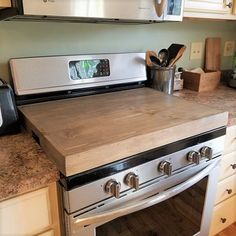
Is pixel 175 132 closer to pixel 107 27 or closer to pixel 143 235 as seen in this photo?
pixel 143 235

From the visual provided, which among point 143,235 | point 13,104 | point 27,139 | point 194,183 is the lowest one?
point 143,235

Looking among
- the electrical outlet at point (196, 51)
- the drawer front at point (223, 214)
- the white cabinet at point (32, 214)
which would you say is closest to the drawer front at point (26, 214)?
the white cabinet at point (32, 214)

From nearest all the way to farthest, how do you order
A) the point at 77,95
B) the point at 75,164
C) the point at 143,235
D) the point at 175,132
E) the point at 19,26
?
the point at 75,164 → the point at 175,132 → the point at 143,235 → the point at 19,26 → the point at 77,95

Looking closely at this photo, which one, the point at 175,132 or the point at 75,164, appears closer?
the point at 75,164

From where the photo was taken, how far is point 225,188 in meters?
1.27

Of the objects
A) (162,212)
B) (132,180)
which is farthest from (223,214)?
(132,180)

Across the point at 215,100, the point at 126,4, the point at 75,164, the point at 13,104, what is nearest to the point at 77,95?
the point at 13,104

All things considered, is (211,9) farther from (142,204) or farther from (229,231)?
(229,231)

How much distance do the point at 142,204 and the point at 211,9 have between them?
1027mm

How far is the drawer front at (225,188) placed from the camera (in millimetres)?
1244

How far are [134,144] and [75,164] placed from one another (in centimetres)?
19

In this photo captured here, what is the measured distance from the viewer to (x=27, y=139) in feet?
2.83

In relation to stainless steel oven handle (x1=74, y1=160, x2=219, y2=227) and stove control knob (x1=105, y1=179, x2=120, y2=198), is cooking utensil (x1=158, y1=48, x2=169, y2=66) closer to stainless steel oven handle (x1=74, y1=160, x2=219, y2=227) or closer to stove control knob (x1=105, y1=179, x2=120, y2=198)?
stainless steel oven handle (x1=74, y1=160, x2=219, y2=227)

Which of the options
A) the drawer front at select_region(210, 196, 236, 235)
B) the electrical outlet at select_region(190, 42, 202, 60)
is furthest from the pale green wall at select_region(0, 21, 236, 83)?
the drawer front at select_region(210, 196, 236, 235)
